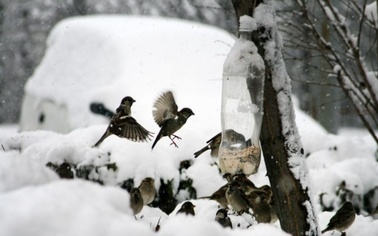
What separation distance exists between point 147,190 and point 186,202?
85 centimetres

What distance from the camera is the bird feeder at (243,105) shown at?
379cm

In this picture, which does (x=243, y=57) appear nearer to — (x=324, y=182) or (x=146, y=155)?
(x=146, y=155)

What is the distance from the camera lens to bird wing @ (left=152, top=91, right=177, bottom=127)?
464 cm

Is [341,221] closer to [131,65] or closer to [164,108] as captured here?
[164,108]

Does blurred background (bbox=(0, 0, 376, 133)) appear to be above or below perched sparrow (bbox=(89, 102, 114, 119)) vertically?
below

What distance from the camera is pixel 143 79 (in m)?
6.82

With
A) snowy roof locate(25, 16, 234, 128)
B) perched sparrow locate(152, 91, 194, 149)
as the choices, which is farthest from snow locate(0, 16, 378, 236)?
perched sparrow locate(152, 91, 194, 149)

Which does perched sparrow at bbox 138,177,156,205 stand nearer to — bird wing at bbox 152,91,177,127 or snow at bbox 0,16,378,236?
snow at bbox 0,16,378,236

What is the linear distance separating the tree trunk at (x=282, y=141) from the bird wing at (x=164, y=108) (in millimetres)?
942

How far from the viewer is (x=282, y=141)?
3846mm

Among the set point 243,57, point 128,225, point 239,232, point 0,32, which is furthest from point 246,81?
point 0,32

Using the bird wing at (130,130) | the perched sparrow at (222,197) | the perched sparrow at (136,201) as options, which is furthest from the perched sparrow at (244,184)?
the bird wing at (130,130)

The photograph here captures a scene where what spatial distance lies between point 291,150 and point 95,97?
343 cm

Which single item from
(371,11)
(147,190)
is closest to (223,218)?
(147,190)
